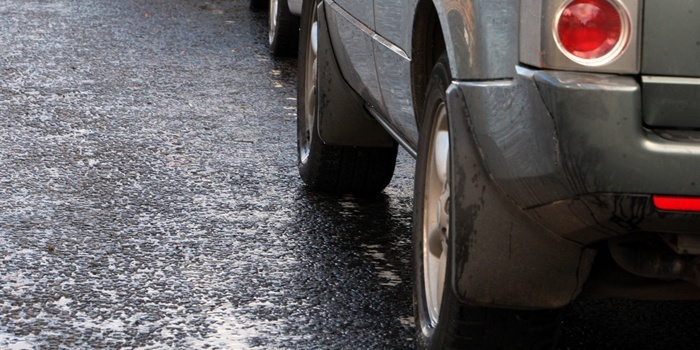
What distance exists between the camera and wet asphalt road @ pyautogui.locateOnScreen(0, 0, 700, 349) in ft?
13.6

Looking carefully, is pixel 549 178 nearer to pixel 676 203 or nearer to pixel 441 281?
pixel 676 203

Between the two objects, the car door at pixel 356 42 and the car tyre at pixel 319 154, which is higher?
the car door at pixel 356 42

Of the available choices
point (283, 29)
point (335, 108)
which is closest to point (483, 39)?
point (335, 108)

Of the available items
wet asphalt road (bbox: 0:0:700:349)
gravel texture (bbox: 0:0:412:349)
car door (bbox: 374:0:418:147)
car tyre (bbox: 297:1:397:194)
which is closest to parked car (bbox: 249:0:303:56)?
gravel texture (bbox: 0:0:412:349)

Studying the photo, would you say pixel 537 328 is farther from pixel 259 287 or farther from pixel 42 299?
pixel 42 299

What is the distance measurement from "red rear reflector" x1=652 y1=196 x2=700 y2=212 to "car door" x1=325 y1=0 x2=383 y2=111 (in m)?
1.72

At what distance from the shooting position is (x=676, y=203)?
111 inches

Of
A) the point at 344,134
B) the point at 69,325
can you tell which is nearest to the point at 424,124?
the point at 69,325

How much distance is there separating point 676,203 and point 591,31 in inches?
16.0

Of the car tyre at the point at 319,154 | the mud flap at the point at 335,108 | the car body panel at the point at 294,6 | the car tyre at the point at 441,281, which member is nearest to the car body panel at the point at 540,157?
the car tyre at the point at 441,281

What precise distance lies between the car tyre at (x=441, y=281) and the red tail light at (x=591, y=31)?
50 centimetres

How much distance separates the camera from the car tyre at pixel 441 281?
3.39 metres

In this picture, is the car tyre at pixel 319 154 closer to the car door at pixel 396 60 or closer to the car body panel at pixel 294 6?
the car door at pixel 396 60

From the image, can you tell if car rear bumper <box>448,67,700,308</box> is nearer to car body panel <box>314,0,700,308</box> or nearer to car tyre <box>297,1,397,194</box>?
car body panel <box>314,0,700,308</box>
